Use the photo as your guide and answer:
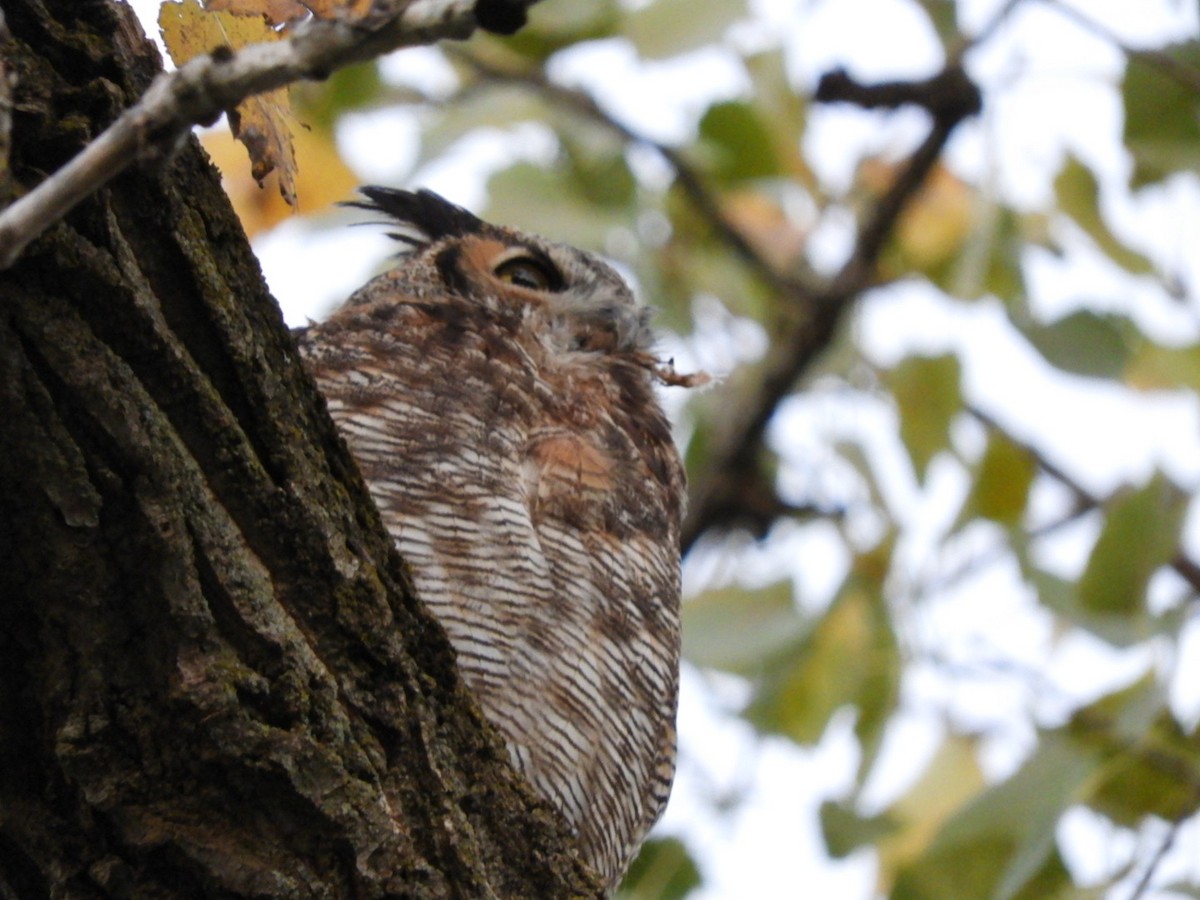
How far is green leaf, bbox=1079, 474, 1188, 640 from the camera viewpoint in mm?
3676

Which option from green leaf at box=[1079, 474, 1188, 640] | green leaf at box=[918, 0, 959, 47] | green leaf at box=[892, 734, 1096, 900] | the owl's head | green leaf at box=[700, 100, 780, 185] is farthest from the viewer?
green leaf at box=[700, 100, 780, 185]

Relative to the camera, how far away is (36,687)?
1.48 metres

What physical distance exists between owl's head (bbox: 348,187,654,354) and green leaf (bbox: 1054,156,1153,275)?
7.08 feet

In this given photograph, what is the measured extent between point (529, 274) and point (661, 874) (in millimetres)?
1754

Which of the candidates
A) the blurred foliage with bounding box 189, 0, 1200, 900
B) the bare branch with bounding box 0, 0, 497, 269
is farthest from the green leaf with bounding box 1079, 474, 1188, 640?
the bare branch with bounding box 0, 0, 497, 269

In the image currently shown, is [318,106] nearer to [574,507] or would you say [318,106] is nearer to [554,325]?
[554,325]

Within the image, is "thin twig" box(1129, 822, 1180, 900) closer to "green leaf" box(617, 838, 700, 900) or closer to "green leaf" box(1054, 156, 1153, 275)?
"green leaf" box(617, 838, 700, 900)

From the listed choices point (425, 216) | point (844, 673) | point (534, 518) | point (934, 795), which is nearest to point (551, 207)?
point (425, 216)

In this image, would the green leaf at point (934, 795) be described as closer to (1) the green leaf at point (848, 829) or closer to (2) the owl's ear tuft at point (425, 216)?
(1) the green leaf at point (848, 829)

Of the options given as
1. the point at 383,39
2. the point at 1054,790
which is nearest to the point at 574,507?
the point at 383,39

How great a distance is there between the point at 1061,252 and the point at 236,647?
14.8 feet

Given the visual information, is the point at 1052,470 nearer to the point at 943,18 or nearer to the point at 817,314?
the point at 817,314

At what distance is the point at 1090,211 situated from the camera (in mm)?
4754

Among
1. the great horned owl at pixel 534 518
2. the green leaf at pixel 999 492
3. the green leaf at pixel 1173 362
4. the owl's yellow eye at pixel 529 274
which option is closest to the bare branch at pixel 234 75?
the great horned owl at pixel 534 518
